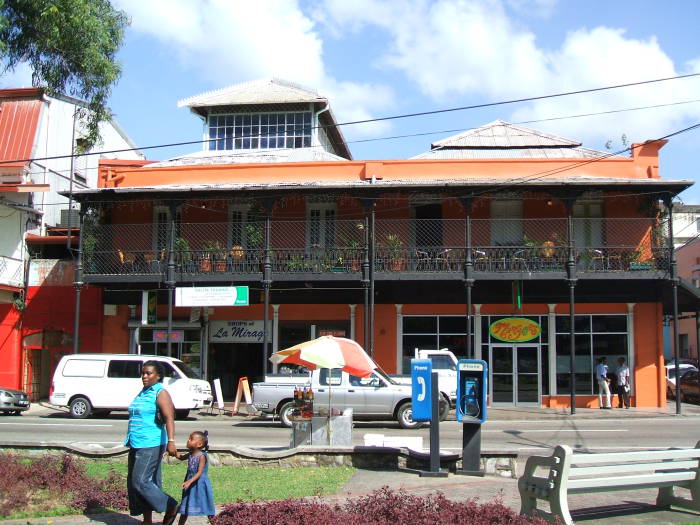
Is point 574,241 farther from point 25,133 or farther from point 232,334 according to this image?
point 25,133

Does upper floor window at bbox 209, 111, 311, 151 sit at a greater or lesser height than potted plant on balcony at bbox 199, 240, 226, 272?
greater

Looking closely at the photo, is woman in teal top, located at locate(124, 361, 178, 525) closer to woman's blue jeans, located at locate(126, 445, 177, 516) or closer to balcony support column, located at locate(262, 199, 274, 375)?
woman's blue jeans, located at locate(126, 445, 177, 516)

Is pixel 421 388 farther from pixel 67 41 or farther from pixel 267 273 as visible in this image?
pixel 267 273

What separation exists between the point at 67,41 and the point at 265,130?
1823cm

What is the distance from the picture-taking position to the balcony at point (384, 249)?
79.3 ft

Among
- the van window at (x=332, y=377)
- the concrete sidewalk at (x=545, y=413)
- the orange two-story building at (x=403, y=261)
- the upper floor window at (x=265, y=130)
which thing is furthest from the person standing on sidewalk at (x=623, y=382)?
the upper floor window at (x=265, y=130)

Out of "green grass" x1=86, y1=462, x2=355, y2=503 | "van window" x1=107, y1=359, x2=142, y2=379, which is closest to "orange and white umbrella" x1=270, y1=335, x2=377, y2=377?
"green grass" x1=86, y1=462, x2=355, y2=503

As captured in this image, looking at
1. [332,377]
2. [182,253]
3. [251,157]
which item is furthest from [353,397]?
[251,157]

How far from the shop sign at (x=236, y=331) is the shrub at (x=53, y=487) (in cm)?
1681

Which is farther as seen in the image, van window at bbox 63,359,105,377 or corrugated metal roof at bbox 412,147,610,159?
corrugated metal roof at bbox 412,147,610,159

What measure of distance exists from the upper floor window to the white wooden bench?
927 inches

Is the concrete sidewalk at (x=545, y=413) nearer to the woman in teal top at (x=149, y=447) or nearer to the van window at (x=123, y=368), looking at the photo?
the van window at (x=123, y=368)

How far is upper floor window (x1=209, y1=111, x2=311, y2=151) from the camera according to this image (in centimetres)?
3033

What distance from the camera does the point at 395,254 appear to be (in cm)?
2472
